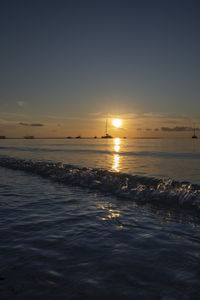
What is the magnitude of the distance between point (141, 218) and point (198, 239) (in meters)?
1.86

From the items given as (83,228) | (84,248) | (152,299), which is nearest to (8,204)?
(83,228)

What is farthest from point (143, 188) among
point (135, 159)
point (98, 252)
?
point (135, 159)

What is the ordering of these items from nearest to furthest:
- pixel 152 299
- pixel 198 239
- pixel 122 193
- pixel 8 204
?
pixel 152 299
pixel 198 239
pixel 8 204
pixel 122 193

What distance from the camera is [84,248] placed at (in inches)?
172

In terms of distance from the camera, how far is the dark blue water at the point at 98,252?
3.09 meters

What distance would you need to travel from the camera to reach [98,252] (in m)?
4.20

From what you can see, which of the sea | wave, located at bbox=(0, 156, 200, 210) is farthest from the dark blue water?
wave, located at bbox=(0, 156, 200, 210)

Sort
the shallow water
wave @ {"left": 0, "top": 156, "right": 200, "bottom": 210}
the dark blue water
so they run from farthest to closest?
the shallow water
wave @ {"left": 0, "top": 156, "right": 200, "bottom": 210}
the dark blue water

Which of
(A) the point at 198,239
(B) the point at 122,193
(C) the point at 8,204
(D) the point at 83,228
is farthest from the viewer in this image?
(B) the point at 122,193

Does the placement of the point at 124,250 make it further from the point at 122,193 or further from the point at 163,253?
the point at 122,193

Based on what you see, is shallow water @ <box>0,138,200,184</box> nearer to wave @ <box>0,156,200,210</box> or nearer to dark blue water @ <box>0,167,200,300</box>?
wave @ <box>0,156,200,210</box>

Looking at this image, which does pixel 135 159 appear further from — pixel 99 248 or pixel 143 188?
pixel 99 248

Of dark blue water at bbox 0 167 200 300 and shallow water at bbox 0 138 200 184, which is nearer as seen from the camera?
dark blue water at bbox 0 167 200 300

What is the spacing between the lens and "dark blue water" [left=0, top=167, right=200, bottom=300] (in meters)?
3.09
